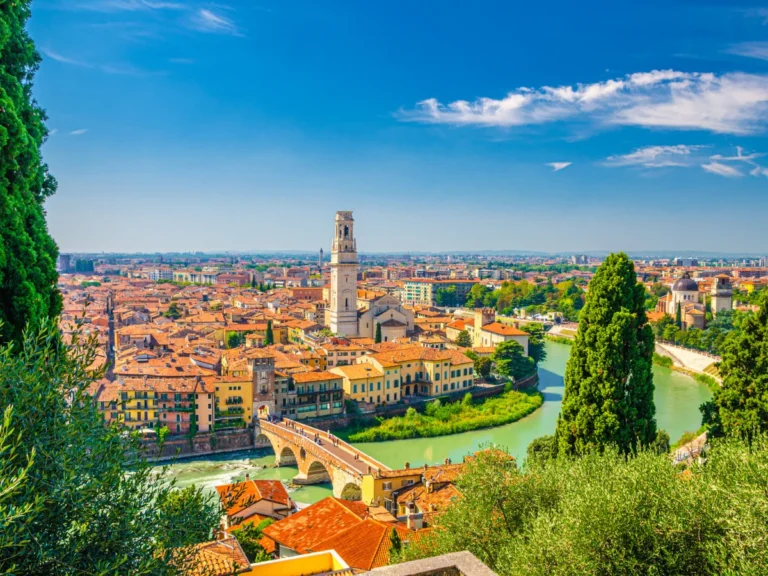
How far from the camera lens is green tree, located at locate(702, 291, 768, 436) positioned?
788 centimetres

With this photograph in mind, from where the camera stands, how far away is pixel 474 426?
2045cm

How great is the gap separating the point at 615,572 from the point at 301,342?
28311 millimetres

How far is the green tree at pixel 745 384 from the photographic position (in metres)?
7.88

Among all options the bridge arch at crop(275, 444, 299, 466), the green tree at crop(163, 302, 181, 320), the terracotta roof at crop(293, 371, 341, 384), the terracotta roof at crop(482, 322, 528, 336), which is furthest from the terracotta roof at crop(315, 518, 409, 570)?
the green tree at crop(163, 302, 181, 320)

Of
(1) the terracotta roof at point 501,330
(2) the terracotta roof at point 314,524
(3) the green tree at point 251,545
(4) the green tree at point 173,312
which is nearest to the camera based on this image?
(3) the green tree at point 251,545

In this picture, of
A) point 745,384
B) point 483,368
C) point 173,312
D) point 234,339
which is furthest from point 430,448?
point 173,312

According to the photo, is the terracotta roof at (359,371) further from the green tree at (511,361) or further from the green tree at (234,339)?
the green tree at (234,339)

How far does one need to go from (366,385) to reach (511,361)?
7545 millimetres

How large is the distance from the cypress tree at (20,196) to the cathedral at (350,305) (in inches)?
1066

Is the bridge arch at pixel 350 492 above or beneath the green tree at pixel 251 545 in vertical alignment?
beneath

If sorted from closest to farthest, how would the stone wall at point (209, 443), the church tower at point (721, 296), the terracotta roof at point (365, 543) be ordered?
the terracotta roof at point (365, 543) → the stone wall at point (209, 443) → the church tower at point (721, 296)

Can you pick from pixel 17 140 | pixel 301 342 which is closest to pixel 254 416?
pixel 301 342

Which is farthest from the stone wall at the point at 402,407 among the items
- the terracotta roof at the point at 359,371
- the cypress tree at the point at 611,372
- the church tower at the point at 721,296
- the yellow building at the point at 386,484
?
the church tower at the point at 721,296

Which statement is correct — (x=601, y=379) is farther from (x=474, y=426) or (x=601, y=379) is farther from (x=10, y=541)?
(x=474, y=426)
